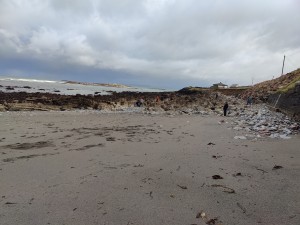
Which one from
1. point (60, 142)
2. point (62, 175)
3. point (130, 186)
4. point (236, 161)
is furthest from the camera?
point (60, 142)

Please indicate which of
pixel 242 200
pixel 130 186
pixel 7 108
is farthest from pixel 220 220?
pixel 7 108

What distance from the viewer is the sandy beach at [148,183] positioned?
4039 mm

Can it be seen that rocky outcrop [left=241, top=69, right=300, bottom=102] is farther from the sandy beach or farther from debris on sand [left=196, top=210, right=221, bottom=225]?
debris on sand [left=196, top=210, right=221, bottom=225]

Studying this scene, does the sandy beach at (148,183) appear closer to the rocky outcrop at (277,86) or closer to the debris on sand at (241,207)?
the debris on sand at (241,207)

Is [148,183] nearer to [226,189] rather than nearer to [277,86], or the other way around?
[226,189]

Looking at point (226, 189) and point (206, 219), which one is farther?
point (226, 189)

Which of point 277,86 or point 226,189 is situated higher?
point 277,86

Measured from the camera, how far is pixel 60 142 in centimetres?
962

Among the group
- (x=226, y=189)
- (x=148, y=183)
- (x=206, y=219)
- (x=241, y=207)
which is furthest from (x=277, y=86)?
(x=206, y=219)

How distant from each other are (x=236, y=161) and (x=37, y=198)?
461cm

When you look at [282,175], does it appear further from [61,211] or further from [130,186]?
[61,211]

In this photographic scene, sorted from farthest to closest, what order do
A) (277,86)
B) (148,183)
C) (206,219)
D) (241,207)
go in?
1. (277,86)
2. (148,183)
3. (241,207)
4. (206,219)

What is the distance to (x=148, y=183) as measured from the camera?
5387 millimetres

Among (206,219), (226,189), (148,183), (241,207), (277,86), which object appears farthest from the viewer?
(277,86)
